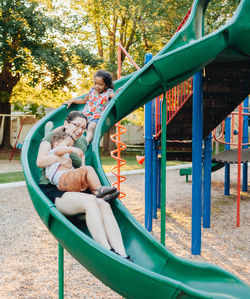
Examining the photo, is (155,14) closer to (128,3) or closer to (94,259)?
(128,3)

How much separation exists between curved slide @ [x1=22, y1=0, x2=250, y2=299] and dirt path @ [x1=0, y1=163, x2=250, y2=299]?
82 cm

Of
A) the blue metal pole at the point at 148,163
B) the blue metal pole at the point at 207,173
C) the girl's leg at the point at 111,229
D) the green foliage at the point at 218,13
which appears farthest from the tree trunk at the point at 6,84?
the girl's leg at the point at 111,229

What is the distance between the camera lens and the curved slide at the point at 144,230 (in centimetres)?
238

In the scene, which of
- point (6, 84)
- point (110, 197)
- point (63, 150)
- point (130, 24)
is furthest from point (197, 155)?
point (130, 24)

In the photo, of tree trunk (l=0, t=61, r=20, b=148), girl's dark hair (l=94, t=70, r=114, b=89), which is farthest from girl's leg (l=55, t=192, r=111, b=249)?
tree trunk (l=0, t=61, r=20, b=148)

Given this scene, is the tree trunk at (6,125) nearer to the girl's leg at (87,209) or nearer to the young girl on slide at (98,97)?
the young girl on slide at (98,97)

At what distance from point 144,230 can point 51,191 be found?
0.84 metres

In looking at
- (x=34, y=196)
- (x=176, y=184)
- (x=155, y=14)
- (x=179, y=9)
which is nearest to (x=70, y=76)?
(x=155, y=14)

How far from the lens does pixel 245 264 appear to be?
4.28 m

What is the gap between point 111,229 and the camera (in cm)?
283

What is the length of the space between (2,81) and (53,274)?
16.7 meters

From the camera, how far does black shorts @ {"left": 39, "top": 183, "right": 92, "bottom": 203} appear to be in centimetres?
298

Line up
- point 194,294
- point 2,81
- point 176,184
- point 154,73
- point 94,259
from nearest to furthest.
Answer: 1. point 194,294
2. point 94,259
3. point 154,73
4. point 176,184
5. point 2,81

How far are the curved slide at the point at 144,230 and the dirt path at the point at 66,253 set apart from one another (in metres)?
0.82
